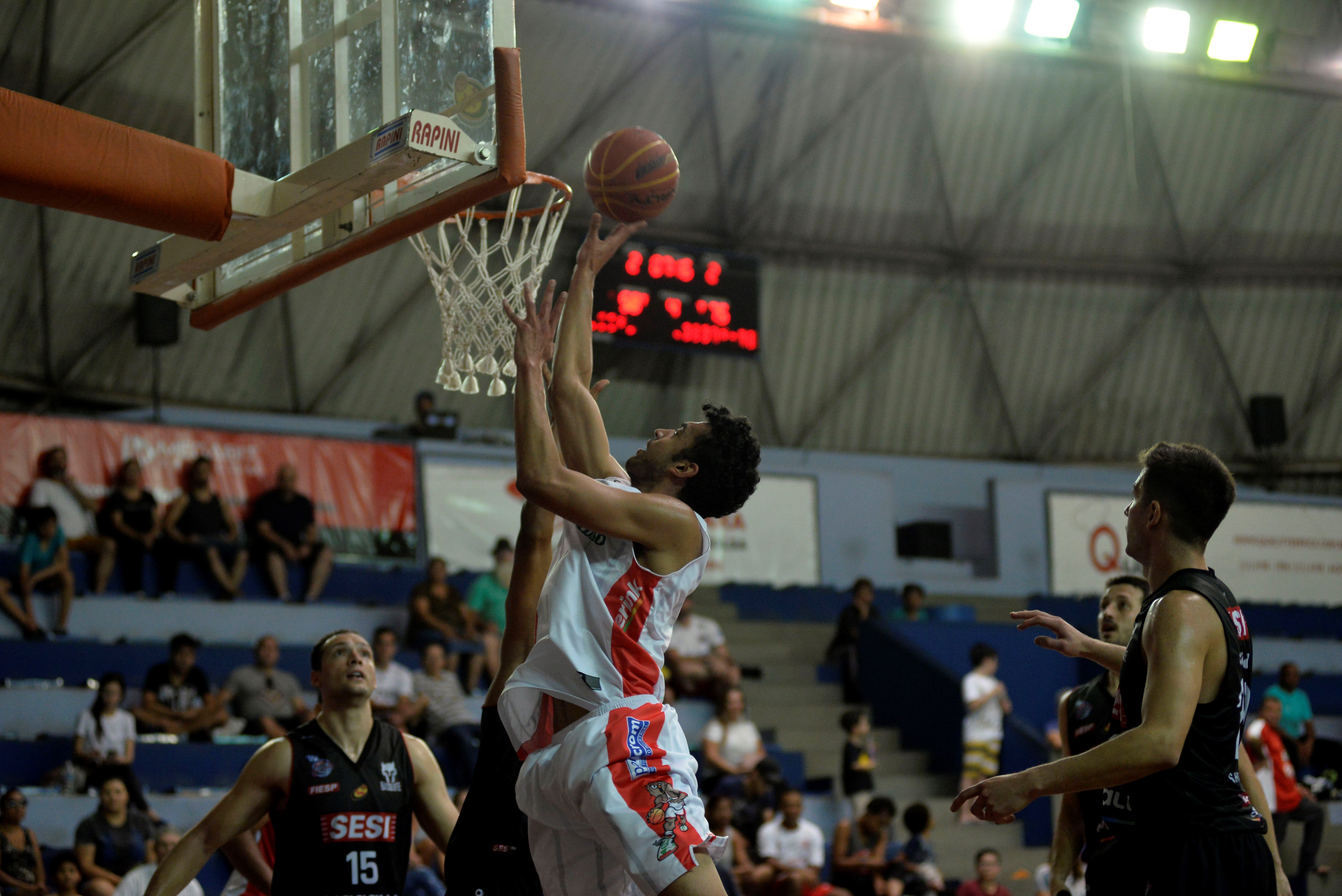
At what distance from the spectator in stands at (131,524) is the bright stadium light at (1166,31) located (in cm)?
1104

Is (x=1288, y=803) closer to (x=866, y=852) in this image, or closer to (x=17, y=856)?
(x=866, y=852)

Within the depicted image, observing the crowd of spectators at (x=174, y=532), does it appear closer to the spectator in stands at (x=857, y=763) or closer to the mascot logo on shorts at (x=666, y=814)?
the spectator in stands at (x=857, y=763)

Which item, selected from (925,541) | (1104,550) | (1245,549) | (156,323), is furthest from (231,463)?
(1245,549)

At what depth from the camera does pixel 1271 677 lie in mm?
16156

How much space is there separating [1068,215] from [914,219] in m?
2.20

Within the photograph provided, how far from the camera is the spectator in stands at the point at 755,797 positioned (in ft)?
36.3

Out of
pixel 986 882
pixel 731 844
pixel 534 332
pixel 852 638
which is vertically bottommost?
pixel 986 882

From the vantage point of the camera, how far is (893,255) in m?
19.6

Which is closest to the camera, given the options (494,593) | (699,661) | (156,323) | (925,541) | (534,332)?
(534,332)

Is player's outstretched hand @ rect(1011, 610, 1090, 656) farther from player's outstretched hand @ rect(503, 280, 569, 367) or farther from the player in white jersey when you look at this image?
player's outstretched hand @ rect(503, 280, 569, 367)

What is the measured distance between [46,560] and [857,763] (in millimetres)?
7011

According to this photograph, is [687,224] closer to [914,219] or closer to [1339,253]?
[914,219]

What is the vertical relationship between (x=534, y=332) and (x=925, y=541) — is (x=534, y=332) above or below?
below

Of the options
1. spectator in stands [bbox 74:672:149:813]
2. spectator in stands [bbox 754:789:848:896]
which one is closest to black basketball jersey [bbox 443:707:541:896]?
spectator in stands [bbox 754:789:848:896]
